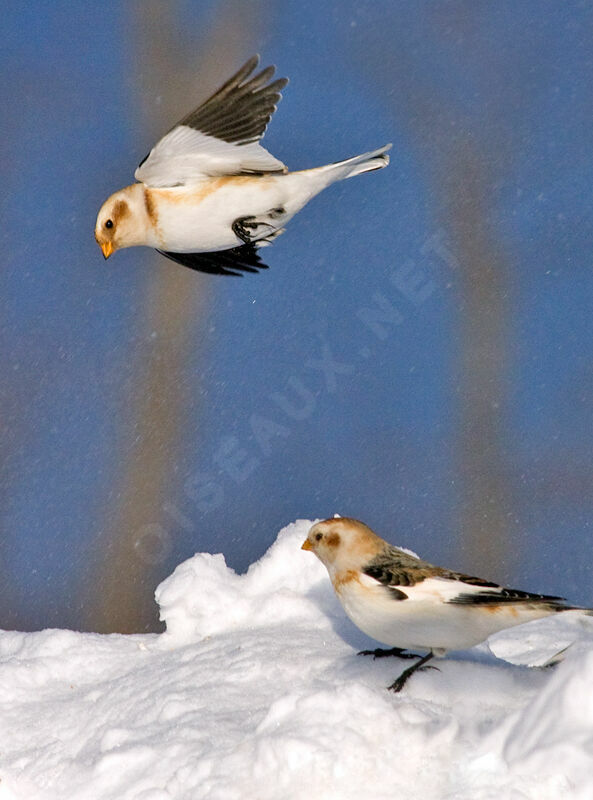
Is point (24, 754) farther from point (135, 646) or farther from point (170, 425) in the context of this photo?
point (170, 425)

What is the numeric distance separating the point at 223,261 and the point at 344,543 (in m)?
1.44

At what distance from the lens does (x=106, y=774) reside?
126 inches

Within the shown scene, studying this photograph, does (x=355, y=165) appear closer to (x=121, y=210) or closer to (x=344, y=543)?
(x=121, y=210)

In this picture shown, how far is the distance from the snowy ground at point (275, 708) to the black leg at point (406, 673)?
0.03m

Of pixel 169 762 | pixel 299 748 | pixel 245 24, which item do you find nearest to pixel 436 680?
pixel 299 748

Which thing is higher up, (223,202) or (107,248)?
(223,202)

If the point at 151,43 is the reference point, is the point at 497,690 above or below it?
below

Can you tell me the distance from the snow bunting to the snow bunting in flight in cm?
141

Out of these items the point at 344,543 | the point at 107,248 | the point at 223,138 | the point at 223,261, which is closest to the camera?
the point at 223,138

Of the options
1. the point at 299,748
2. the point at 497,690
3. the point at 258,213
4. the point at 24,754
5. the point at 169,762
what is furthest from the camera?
the point at 258,213

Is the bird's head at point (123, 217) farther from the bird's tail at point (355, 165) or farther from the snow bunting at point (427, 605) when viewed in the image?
the snow bunting at point (427, 605)

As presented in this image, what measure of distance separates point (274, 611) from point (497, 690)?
4.68ft

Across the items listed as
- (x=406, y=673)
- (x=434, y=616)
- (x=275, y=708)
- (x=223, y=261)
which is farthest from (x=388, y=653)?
(x=223, y=261)

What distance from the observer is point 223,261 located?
4.44m
